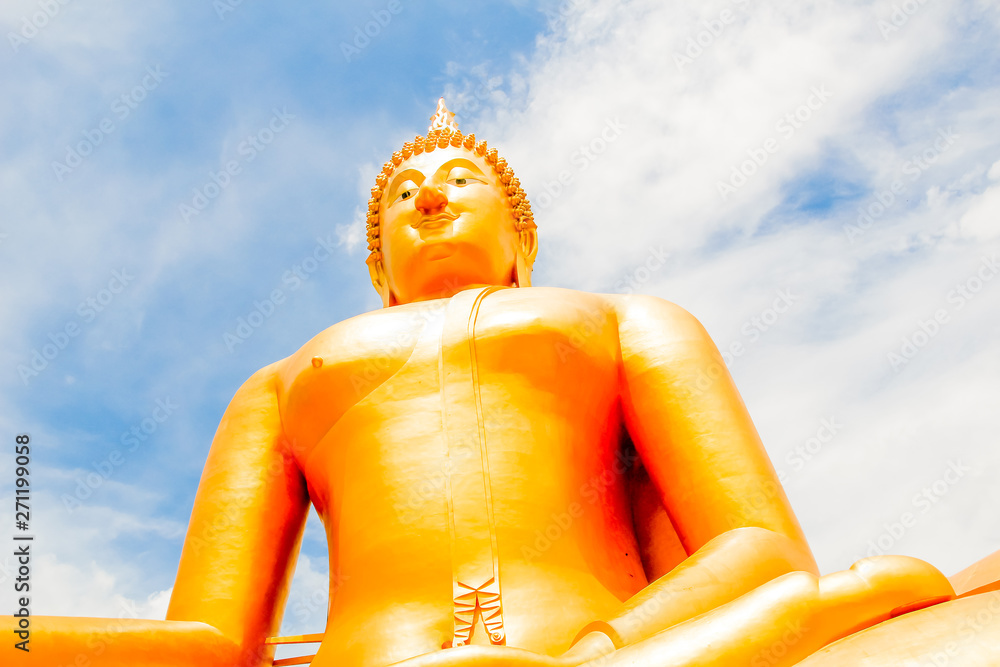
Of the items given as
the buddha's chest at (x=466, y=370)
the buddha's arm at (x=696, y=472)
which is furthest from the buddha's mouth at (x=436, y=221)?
the buddha's arm at (x=696, y=472)

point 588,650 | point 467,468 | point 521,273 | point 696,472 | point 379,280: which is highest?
point 379,280

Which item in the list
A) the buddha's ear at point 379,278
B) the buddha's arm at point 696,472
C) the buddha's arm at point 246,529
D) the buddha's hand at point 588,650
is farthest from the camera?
the buddha's ear at point 379,278

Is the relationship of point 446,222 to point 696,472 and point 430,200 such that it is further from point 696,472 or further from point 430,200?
point 696,472

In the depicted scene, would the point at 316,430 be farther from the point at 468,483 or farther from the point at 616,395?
the point at 616,395

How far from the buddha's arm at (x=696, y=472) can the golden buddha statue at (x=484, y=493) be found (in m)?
0.01

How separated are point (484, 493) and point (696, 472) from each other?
0.96 metres

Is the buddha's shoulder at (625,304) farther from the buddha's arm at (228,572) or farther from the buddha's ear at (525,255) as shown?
the buddha's arm at (228,572)

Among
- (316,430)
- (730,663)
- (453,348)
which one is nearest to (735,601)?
(730,663)

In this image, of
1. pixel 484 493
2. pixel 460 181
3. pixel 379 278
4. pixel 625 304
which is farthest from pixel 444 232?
pixel 484 493

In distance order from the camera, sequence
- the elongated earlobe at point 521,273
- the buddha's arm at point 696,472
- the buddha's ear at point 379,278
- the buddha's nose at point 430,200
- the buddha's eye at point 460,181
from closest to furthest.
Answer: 1. the buddha's arm at point 696,472
2. the buddha's nose at point 430,200
3. the buddha's eye at point 460,181
4. the elongated earlobe at point 521,273
5. the buddha's ear at point 379,278

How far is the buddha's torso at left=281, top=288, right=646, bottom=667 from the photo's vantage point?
14.9 feet

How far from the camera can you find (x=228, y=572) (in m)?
5.22

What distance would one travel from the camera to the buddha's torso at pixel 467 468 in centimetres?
453

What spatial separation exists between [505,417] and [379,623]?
1119mm
